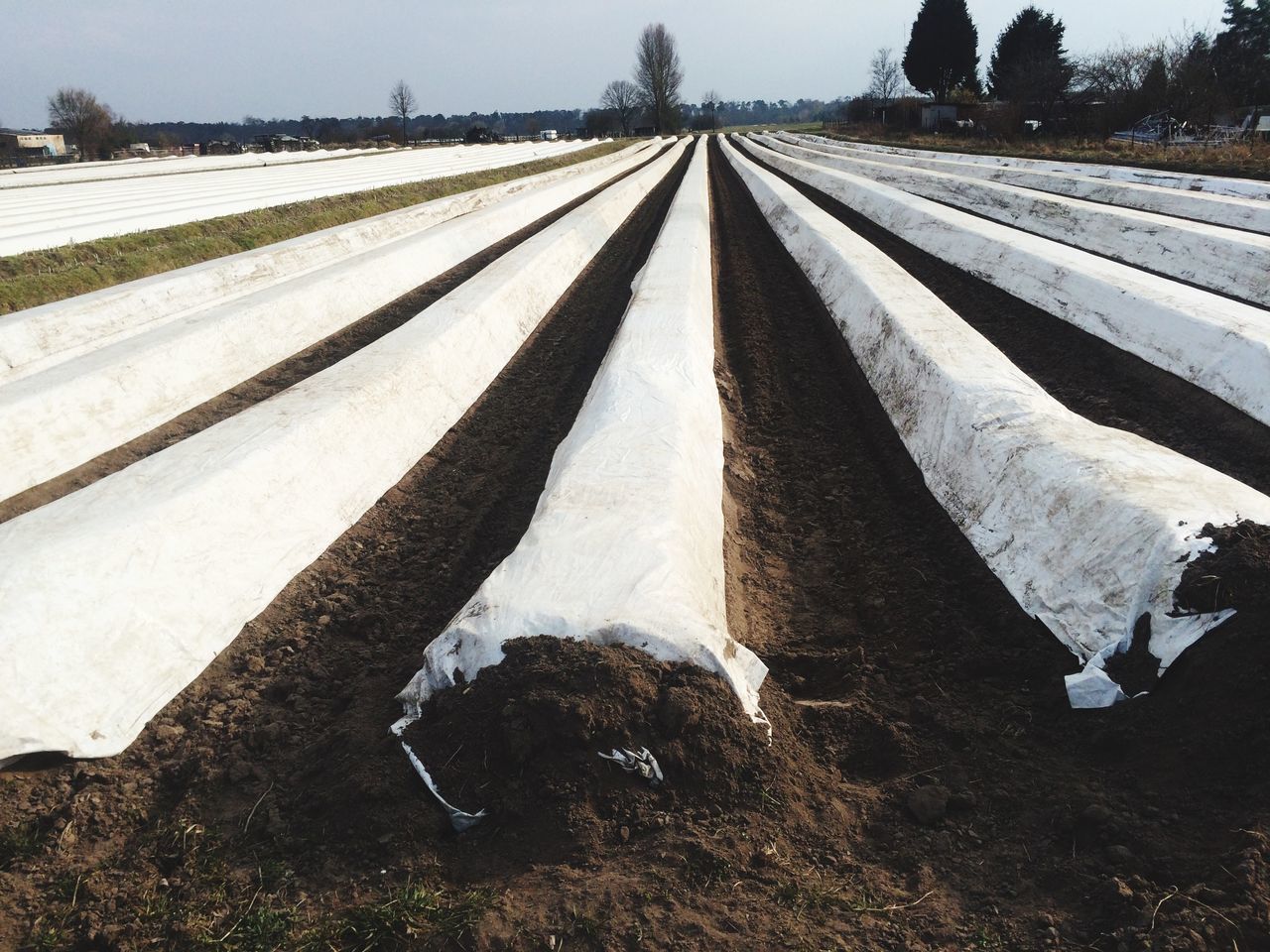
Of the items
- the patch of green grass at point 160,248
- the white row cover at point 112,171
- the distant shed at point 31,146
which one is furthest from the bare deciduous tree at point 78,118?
the patch of green grass at point 160,248

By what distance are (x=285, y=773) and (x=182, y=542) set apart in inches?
61.1

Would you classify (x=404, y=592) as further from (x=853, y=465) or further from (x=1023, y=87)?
(x=1023, y=87)

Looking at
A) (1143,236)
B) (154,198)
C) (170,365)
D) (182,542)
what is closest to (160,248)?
(154,198)

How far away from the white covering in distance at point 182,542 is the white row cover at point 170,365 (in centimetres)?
155

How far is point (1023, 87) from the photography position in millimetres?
32219

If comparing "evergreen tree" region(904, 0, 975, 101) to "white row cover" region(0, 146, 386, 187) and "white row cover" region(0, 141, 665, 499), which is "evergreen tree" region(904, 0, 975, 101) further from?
"white row cover" region(0, 141, 665, 499)

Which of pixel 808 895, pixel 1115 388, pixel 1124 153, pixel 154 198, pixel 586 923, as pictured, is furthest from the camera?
pixel 1124 153

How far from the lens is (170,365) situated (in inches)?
264

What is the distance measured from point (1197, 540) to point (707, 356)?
Answer: 410cm

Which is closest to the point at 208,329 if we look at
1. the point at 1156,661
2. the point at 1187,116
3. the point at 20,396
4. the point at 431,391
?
the point at 20,396

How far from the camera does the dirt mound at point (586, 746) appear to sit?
8.76 ft

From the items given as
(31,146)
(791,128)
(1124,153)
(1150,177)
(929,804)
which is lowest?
(929,804)

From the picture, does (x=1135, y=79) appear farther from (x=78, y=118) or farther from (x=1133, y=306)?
(x=78, y=118)

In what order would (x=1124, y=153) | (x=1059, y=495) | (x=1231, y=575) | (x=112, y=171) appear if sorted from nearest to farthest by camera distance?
(x=1231, y=575), (x=1059, y=495), (x=1124, y=153), (x=112, y=171)
